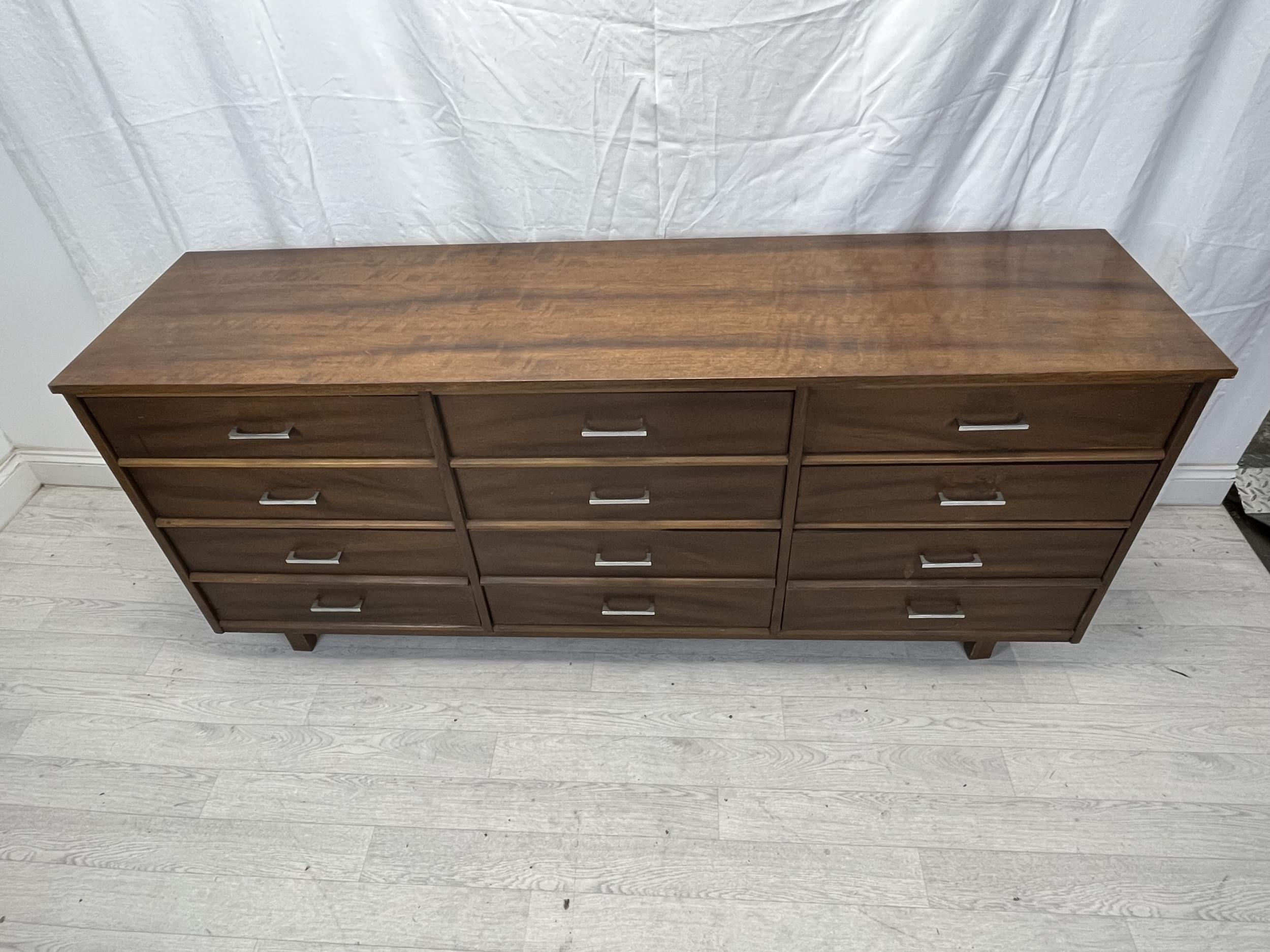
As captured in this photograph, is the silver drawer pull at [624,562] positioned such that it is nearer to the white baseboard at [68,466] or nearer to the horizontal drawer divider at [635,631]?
the horizontal drawer divider at [635,631]

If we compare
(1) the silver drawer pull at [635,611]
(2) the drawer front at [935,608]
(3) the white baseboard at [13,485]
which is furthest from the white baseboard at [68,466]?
(2) the drawer front at [935,608]

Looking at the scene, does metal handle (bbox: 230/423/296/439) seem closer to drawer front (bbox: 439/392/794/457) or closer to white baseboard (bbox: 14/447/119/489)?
drawer front (bbox: 439/392/794/457)

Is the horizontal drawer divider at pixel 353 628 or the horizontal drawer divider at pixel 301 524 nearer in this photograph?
the horizontal drawer divider at pixel 301 524

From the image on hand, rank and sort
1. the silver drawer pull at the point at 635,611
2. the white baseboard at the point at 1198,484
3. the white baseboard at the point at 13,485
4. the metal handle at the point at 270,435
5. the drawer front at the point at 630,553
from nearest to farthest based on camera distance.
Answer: the metal handle at the point at 270,435, the drawer front at the point at 630,553, the silver drawer pull at the point at 635,611, the white baseboard at the point at 1198,484, the white baseboard at the point at 13,485

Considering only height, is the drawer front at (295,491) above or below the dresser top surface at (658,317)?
below

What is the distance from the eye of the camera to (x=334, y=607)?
56.0 inches

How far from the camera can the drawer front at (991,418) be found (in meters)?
1.06

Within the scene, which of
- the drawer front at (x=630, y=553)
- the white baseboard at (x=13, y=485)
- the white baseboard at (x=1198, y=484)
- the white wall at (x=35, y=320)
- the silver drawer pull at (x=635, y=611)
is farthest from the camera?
the white baseboard at (x=13, y=485)

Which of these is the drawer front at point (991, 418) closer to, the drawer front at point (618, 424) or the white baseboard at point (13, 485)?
the drawer front at point (618, 424)

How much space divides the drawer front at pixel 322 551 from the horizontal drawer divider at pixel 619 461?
180 mm

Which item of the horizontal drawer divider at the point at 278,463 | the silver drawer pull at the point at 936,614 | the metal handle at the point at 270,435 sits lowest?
the silver drawer pull at the point at 936,614

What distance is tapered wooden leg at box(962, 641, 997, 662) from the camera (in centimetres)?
146

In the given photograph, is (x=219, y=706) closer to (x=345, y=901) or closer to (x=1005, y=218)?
(x=345, y=901)

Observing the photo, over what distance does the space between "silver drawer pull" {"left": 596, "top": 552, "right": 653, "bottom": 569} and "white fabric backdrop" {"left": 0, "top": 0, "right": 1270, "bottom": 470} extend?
0.60m
